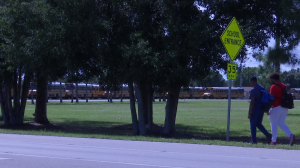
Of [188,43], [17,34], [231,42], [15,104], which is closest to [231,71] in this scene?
[231,42]

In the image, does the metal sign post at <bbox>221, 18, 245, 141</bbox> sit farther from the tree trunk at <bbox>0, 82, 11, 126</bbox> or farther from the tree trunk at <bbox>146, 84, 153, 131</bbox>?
the tree trunk at <bbox>0, 82, 11, 126</bbox>

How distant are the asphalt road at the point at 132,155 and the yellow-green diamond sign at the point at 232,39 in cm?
307

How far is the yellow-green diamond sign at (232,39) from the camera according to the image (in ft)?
44.9

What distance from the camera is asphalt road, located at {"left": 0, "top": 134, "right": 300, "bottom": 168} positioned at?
32.0 ft

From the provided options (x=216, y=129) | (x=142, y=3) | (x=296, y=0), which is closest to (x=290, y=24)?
(x=296, y=0)

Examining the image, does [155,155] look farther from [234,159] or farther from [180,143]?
[180,143]

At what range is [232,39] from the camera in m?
13.9

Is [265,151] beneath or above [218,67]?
beneath

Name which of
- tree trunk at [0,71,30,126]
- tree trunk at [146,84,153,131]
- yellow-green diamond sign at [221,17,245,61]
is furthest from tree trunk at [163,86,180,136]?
tree trunk at [0,71,30,126]

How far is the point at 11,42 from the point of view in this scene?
1823cm

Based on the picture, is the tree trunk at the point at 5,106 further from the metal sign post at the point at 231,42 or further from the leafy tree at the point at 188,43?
the metal sign post at the point at 231,42

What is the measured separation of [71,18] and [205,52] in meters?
5.29

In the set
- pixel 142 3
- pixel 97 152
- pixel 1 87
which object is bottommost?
pixel 97 152

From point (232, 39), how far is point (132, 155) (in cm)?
515
